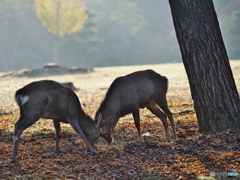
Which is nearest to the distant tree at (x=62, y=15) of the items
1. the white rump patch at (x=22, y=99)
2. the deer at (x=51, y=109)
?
the deer at (x=51, y=109)

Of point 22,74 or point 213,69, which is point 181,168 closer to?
point 213,69

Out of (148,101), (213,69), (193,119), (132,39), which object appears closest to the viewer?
(213,69)

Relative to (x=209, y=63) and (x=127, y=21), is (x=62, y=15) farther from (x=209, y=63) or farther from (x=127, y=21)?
(x=209, y=63)

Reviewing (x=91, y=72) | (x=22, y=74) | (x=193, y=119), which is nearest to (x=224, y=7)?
(x=91, y=72)

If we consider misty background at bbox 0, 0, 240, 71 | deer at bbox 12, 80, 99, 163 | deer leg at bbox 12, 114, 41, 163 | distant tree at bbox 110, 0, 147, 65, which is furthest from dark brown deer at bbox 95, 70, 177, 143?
distant tree at bbox 110, 0, 147, 65

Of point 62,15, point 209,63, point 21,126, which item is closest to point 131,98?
point 209,63

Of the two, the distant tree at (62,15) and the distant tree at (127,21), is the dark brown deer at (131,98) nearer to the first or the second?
the distant tree at (62,15)

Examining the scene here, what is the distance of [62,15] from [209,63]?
41.4 meters

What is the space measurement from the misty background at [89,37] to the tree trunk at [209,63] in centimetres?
4012

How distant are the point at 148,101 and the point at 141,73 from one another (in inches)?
23.9

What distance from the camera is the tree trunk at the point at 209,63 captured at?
6887 millimetres

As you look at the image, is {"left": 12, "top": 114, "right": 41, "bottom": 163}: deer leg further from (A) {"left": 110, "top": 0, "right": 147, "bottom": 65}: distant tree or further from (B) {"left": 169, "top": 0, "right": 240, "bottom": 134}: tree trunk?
(A) {"left": 110, "top": 0, "right": 147, "bottom": 65}: distant tree

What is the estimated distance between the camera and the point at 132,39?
5781cm

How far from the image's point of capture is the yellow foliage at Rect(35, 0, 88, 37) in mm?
45219
